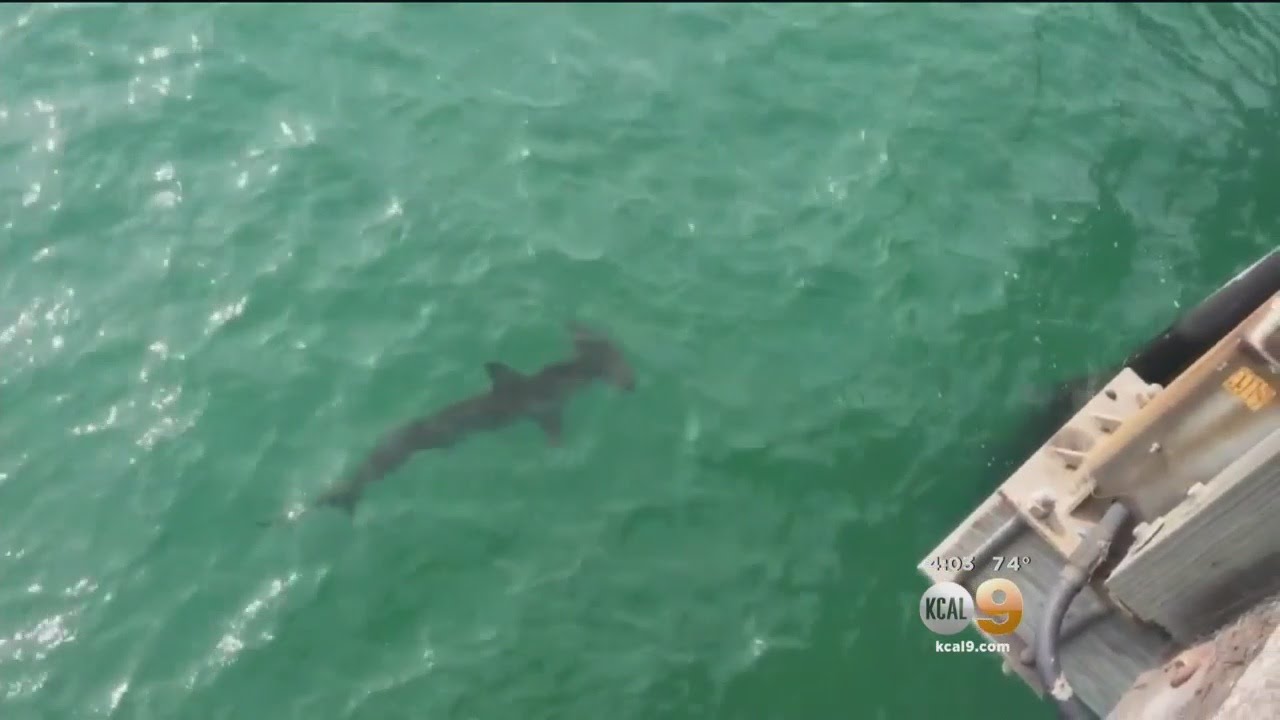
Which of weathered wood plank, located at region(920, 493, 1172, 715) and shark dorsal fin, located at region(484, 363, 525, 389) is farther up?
weathered wood plank, located at region(920, 493, 1172, 715)

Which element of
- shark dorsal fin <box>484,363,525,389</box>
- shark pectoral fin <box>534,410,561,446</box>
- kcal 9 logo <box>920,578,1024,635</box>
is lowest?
shark pectoral fin <box>534,410,561,446</box>

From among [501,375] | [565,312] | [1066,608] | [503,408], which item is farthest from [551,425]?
[1066,608]

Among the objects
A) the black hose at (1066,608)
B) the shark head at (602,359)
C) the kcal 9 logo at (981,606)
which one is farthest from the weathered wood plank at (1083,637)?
the shark head at (602,359)

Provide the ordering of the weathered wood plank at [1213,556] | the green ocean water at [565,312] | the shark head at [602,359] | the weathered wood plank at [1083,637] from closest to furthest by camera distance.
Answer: the weathered wood plank at [1213,556], the weathered wood plank at [1083,637], the green ocean water at [565,312], the shark head at [602,359]

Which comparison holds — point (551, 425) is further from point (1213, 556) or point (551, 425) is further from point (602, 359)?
point (1213, 556)

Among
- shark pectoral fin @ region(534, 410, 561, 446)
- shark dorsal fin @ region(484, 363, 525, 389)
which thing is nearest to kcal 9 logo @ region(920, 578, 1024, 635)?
shark pectoral fin @ region(534, 410, 561, 446)

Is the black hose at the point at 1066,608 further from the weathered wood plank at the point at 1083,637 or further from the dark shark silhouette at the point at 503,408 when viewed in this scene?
the dark shark silhouette at the point at 503,408

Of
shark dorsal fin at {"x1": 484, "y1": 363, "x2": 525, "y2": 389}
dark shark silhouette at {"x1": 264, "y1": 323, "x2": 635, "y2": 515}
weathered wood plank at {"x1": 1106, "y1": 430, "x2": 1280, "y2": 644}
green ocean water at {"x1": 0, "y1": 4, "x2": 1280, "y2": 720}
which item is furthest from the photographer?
shark dorsal fin at {"x1": 484, "y1": 363, "x2": 525, "y2": 389}

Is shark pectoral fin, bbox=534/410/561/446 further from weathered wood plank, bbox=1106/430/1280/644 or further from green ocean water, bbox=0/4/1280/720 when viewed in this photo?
weathered wood plank, bbox=1106/430/1280/644

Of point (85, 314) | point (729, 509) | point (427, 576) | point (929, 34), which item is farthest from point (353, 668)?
point (929, 34)
